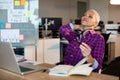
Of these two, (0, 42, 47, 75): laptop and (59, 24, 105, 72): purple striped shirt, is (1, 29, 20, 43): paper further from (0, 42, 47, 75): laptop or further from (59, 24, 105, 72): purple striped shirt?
(0, 42, 47, 75): laptop

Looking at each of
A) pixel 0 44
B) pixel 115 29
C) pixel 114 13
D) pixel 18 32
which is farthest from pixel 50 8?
pixel 0 44

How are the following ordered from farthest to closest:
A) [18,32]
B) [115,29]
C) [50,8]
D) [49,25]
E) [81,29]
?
[50,8] < [115,29] < [49,25] < [18,32] < [81,29]

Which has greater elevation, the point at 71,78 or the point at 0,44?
the point at 0,44

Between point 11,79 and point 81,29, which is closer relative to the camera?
point 11,79

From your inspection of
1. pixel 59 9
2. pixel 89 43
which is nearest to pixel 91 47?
pixel 89 43

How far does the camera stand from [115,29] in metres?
6.61

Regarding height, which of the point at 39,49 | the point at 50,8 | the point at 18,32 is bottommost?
the point at 39,49

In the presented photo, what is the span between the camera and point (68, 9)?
842cm

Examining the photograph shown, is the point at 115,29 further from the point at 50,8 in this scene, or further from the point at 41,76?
the point at 41,76

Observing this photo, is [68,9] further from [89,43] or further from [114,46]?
[89,43]

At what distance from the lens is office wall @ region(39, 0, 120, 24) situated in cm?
744

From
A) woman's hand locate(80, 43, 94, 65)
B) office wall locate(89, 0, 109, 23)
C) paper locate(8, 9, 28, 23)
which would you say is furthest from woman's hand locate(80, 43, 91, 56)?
office wall locate(89, 0, 109, 23)

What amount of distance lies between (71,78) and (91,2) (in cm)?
836

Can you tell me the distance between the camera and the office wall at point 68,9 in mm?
7443
